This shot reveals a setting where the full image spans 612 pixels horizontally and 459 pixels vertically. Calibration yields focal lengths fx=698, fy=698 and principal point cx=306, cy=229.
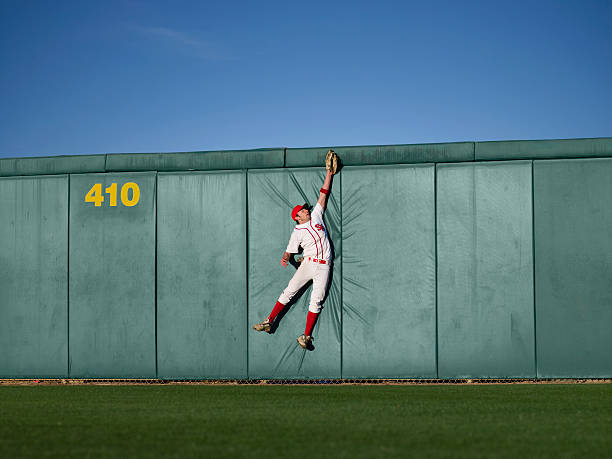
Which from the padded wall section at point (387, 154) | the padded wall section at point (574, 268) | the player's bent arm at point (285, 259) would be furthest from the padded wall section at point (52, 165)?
the padded wall section at point (574, 268)

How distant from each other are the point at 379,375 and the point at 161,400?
3648 millimetres

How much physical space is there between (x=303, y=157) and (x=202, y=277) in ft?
8.45

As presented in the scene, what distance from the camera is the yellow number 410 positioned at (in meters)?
11.8

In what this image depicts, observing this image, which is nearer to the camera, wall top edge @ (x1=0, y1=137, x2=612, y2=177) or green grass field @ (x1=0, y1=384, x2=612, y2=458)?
green grass field @ (x1=0, y1=384, x2=612, y2=458)

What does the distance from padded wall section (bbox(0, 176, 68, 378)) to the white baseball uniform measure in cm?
394

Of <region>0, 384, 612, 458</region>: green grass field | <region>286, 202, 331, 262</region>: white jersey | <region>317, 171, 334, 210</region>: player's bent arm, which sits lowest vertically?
<region>0, 384, 612, 458</region>: green grass field

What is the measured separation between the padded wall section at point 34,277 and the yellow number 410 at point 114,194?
0.50 m

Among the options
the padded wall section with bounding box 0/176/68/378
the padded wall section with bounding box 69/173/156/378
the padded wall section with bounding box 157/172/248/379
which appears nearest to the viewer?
the padded wall section with bounding box 157/172/248/379

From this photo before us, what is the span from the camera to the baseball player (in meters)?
11.0

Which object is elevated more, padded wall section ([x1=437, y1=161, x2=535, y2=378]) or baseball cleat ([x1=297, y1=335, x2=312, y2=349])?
padded wall section ([x1=437, y1=161, x2=535, y2=378])

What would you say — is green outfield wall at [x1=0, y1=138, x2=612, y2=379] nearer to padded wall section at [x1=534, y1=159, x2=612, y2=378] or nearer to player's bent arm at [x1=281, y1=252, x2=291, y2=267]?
padded wall section at [x1=534, y1=159, x2=612, y2=378]

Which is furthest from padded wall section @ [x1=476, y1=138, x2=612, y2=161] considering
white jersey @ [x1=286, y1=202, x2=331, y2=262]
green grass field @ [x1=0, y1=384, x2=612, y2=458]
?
green grass field @ [x1=0, y1=384, x2=612, y2=458]

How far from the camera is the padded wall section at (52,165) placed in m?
11.9

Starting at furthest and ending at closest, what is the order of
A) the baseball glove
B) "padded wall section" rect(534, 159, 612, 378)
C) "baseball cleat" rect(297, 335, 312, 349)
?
the baseball glove, "baseball cleat" rect(297, 335, 312, 349), "padded wall section" rect(534, 159, 612, 378)
